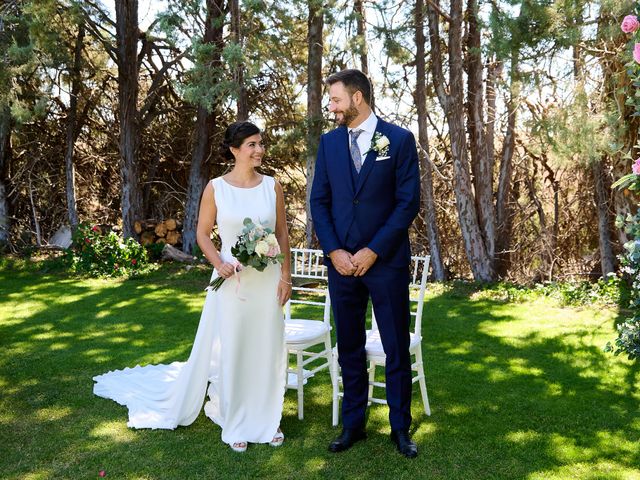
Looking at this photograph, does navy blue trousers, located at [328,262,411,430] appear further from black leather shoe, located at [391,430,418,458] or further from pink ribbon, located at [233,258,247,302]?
pink ribbon, located at [233,258,247,302]

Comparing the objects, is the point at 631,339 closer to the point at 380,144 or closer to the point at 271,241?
the point at 380,144

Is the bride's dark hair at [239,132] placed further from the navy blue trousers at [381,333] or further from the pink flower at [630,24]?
the pink flower at [630,24]

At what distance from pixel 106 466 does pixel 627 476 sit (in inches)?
100

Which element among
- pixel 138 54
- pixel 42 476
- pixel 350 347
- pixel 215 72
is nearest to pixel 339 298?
pixel 350 347

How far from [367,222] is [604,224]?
5383 millimetres

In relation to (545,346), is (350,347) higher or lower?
higher

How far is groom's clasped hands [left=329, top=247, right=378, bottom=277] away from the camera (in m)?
3.16

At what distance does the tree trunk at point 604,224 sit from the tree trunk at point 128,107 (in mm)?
6510

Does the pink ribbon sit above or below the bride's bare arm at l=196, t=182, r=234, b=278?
below

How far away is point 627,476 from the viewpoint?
3072 mm

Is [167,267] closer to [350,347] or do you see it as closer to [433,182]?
[433,182]

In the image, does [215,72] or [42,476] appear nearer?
[42,476]

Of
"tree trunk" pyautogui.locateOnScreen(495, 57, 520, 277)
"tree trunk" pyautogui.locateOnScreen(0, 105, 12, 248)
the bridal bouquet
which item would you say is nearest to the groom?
the bridal bouquet

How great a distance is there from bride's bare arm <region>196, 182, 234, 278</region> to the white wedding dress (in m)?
0.04
